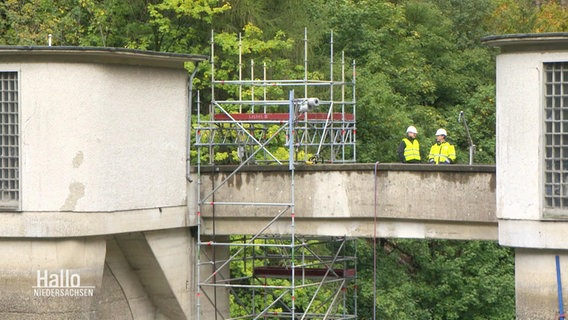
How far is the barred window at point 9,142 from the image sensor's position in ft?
92.1

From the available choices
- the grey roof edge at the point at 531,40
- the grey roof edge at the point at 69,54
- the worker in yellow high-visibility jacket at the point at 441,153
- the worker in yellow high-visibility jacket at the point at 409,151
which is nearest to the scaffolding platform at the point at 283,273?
the worker in yellow high-visibility jacket at the point at 409,151

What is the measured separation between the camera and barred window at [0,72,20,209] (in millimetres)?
28062

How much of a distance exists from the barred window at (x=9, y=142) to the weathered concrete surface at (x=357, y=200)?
12.8ft

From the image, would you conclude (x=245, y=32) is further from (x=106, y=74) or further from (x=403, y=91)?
(x=106, y=74)

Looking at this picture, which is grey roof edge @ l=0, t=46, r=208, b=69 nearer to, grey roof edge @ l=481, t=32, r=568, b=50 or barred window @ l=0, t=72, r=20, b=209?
barred window @ l=0, t=72, r=20, b=209

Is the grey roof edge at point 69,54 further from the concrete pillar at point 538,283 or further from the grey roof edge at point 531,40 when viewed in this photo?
the concrete pillar at point 538,283

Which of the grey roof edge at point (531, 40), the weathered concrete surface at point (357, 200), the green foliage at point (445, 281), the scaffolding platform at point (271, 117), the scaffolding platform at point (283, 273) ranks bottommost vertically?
the green foliage at point (445, 281)

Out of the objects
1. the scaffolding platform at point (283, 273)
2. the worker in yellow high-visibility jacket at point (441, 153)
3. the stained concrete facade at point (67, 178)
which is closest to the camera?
the stained concrete facade at point (67, 178)

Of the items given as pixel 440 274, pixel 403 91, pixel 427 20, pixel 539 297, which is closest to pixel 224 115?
pixel 539 297

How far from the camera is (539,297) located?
25547 mm

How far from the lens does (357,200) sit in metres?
29.0

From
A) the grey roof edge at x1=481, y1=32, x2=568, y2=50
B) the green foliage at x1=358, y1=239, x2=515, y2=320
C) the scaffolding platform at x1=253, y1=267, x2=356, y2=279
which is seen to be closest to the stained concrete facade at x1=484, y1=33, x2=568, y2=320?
the grey roof edge at x1=481, y1=32, x2=568, y2=50

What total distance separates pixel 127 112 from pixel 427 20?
96.6ft

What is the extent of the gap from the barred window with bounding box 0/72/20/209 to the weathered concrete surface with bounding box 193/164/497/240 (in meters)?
3.89
